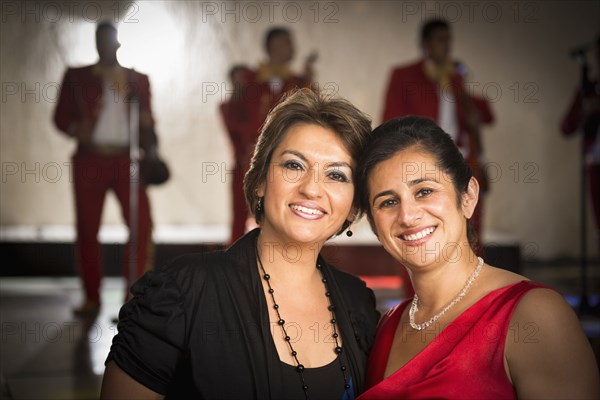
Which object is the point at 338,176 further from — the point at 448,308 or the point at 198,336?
the point at 198,336

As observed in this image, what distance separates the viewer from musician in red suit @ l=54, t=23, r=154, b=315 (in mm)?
4465

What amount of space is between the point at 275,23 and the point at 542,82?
2694 mm

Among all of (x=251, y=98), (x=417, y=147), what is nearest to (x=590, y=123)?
(x=251, y=98)

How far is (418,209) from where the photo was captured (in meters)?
1.79

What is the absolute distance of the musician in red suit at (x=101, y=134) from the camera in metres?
4.46

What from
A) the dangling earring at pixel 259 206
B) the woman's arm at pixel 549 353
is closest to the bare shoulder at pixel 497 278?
the woman's arm at pixel 549 353

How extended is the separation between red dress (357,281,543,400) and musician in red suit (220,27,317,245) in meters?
3.44

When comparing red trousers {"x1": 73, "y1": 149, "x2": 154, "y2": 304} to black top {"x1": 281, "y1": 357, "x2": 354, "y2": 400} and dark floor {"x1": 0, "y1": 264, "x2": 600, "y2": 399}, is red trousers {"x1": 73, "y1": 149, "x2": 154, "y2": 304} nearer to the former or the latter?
dark floor {"x1": 0, "y1": 264, "x2": 600, "y2": 399}

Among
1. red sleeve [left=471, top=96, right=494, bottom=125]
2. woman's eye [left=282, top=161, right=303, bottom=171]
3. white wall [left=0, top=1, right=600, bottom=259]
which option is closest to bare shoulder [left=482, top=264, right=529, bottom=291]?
woman's eye [left=282, top=161, right=303, bottom=171]

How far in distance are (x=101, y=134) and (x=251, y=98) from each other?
113 cm

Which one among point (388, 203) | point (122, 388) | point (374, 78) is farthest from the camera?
point (374, 78)

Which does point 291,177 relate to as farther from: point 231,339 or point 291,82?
point 291,82

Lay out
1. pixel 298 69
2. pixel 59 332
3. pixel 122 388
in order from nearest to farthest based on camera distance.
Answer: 1. pixel 122 388
2. pixel 59 332
3. pixel 298 69

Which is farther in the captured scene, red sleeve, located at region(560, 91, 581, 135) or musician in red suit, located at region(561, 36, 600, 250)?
red sleeve, located at region(560, 91, 581, 135)
